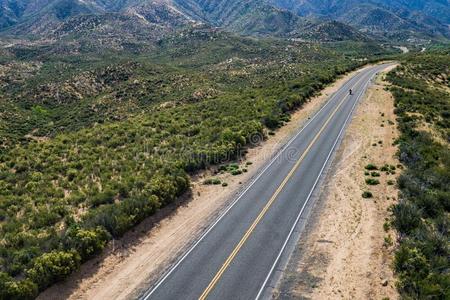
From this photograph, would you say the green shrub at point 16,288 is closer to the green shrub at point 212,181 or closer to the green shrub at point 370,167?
the green shrub at point 212,181

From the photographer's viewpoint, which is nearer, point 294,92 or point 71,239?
point 71,239

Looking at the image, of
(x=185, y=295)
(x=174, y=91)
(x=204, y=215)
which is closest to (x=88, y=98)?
(x=174, y=91)

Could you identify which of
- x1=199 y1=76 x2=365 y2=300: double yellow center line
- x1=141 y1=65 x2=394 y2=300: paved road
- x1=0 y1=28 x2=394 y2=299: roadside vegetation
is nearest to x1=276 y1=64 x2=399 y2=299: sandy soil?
x1=141 y1=65 x2=394 y2=300: paved road

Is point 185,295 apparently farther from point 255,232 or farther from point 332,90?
point 332,90

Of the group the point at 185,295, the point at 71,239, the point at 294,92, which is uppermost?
the point at 294,92

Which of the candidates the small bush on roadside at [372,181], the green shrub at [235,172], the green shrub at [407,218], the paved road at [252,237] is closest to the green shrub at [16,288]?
the paved road at [252,237]

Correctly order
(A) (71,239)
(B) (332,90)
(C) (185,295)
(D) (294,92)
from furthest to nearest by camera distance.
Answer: (B) (332,90) → (D) (294,92) → (A) (71,239) → (C) (185,295)

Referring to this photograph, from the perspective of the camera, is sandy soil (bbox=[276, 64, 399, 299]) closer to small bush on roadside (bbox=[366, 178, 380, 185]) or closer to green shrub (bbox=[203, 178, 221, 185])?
small bush on roadside (bbox=[366, 178, 380, 185])
